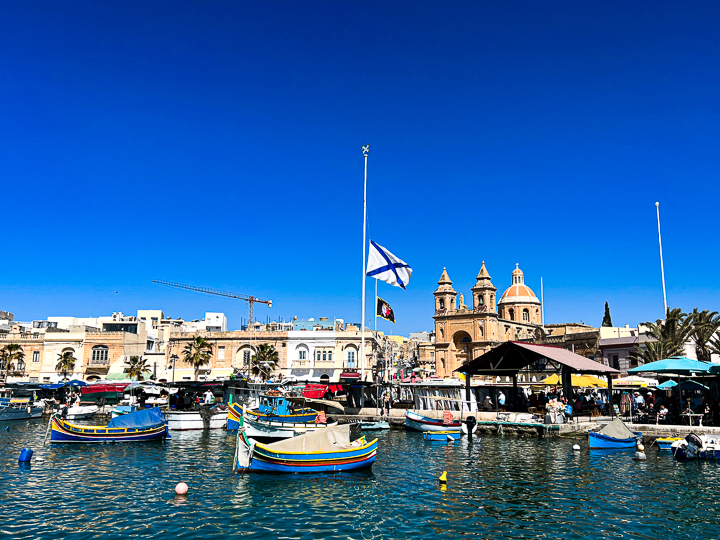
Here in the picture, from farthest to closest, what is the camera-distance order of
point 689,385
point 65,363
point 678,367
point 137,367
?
point 65,363 → point 137,367 → point 689,385 → point 678,367

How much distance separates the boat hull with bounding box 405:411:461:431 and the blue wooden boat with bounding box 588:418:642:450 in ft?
26.8

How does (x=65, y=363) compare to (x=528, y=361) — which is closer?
(x=528, y=361)

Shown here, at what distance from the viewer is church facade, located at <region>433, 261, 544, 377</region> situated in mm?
92812

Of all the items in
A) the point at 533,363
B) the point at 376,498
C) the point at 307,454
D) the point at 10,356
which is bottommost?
the point at 376,498

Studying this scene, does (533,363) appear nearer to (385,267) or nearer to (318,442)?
(385,267)

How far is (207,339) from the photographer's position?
75125 millimetres

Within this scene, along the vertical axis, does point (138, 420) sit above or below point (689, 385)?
below

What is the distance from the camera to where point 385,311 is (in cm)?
3816

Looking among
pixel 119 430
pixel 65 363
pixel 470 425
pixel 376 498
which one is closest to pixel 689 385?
pixel 470 425

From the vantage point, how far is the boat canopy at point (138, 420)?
30.5 m

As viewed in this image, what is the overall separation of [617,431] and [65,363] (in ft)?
209

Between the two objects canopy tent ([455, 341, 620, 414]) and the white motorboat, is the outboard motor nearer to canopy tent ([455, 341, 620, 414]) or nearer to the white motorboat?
canopy tent ([455, 341, 620, 414])

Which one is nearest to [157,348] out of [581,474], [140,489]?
[140,489]

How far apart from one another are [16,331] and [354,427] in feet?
203
